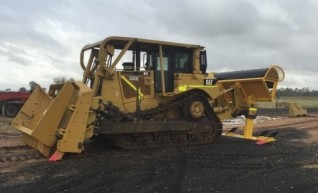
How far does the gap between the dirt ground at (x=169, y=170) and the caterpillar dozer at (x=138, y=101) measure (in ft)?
1.63

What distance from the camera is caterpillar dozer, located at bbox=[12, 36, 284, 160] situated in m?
9.88

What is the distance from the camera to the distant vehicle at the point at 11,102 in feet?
84.6

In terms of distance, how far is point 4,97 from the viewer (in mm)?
26609

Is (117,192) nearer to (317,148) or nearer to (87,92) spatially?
(87,92)

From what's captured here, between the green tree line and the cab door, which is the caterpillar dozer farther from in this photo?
the green tree line

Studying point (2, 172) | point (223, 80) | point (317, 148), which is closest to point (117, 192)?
point (2, 172)

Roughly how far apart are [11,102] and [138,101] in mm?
16790

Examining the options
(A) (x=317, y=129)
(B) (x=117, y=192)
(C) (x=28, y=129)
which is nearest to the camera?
(B) (x=117, y=192)

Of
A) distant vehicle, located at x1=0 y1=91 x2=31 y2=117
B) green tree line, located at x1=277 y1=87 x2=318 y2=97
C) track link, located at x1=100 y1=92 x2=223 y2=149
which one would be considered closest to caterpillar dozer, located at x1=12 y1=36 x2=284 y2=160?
track link, located at x1=100 y1=92 x2=223 y2=149

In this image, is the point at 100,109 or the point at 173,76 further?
the point at 173,76

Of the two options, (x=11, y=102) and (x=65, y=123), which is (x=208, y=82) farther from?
(x=11, y=102)

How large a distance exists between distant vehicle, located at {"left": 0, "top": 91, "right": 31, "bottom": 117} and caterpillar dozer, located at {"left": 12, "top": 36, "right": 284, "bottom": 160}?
14.9 m

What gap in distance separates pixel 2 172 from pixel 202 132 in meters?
6.09

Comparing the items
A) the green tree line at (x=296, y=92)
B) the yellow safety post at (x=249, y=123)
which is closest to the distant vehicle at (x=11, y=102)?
the yellow safety post at (x=249, y=123)
